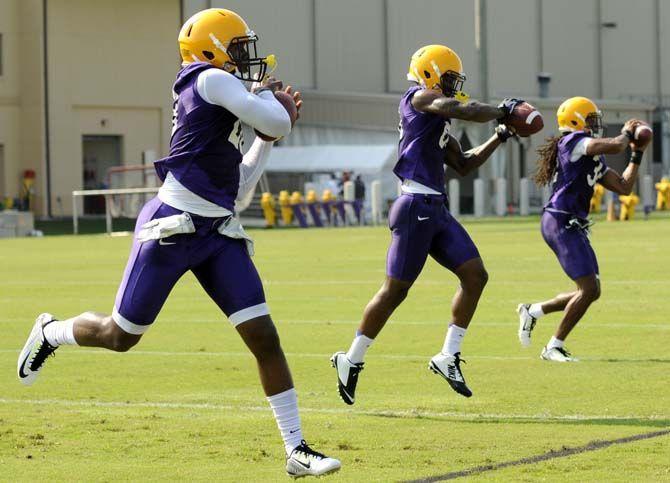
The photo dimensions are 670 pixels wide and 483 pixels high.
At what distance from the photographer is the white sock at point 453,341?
10.4 metres

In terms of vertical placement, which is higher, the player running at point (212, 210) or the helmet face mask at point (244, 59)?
the helmet face mask at point (244, 59)

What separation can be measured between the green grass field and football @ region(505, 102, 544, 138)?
1.77 meters

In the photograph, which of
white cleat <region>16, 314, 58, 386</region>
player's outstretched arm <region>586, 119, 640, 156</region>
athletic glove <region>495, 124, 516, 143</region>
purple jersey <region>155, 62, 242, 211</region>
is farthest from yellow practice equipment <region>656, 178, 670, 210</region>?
purple jersey <region>155, 62, 242, 211</region>

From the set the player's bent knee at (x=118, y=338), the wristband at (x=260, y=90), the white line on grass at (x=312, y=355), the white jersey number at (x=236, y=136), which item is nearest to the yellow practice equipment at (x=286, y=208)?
the white line on grass at (x=312, y=355)

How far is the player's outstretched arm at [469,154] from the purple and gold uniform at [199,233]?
329cm

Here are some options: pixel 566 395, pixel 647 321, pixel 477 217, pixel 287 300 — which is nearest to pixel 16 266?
pixel 287 300

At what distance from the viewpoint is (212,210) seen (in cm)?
770

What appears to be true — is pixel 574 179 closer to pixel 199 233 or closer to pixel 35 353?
pixel 35 353

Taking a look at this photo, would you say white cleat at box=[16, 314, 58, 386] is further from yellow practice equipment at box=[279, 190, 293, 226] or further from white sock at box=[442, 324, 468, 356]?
yellow practice equipment at box=[279, 190, 293, 226]

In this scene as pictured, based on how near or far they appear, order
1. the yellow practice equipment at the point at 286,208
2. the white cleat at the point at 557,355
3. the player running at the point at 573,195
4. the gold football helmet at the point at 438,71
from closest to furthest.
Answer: the gold football helmet at the point at 438,71 < the white cleat at the point at 557,355 < the player running at the point at 573,195 < the yellow practice equipment at the point at 286,208

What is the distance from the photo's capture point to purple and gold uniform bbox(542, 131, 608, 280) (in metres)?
12.5

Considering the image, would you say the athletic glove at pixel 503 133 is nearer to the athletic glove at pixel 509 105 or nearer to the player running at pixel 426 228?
the player running at pixel 426 228

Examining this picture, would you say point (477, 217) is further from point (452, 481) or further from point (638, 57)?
point (452, 481)

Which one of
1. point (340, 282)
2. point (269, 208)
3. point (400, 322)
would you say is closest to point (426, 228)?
point (400, 322)
